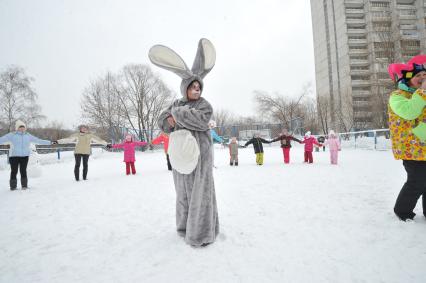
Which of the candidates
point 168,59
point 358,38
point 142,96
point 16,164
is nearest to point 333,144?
point 168,59

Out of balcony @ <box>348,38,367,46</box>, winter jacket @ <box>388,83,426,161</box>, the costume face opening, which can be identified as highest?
balcony @ <box>348,38,367,46</box>

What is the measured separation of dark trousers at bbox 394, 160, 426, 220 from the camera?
2361mm

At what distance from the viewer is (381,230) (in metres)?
2.38

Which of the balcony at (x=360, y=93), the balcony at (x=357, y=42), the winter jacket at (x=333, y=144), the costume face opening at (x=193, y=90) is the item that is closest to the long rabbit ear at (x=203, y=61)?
the costume face opening at (x=193, y=90)

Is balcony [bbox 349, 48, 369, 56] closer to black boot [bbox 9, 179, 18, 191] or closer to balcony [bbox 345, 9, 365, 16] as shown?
balcony [bbox 345, 9, 365, 16]

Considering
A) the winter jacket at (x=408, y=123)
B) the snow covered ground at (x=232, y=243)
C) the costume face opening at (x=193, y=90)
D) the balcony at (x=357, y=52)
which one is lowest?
the snow covered ground at (x=232, y=243)

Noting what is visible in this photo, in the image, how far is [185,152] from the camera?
2146 mm

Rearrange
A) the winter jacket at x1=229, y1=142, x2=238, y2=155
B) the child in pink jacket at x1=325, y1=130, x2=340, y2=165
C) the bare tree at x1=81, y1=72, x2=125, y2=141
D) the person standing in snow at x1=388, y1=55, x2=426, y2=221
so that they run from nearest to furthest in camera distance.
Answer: the person standing in snow at x1=388, y1=55, x2=426, y2=221 → the child in pink jacket at x1=325, y1=130, x2=340, y2=165 → the winter jacket at x1=229, y1=142, x2=238, y2=155 → the bare tree at x1=81, y1=72, x2=125, y2=141

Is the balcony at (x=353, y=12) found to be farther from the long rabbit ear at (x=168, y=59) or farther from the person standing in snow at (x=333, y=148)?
the long rabbit ear at (x=168, y=59)

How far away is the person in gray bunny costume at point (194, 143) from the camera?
85.4 inches

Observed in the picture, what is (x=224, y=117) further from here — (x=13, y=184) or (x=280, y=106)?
(x=13, y=184)

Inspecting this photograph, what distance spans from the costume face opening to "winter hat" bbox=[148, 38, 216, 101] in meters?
0.03

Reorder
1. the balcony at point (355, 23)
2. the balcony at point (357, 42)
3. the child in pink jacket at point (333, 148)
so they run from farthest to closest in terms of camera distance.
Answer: the balcony at point (357, 42) < the balcony at point (355, 23) < the child in pink jacket at point (333, 148)

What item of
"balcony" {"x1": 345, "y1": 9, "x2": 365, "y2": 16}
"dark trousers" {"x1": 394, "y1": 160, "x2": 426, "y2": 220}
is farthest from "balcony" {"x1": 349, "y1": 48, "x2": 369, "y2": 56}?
"dark trousers" {"x1": 394, "y1": 160, "x2": 426, "y2": 220}
